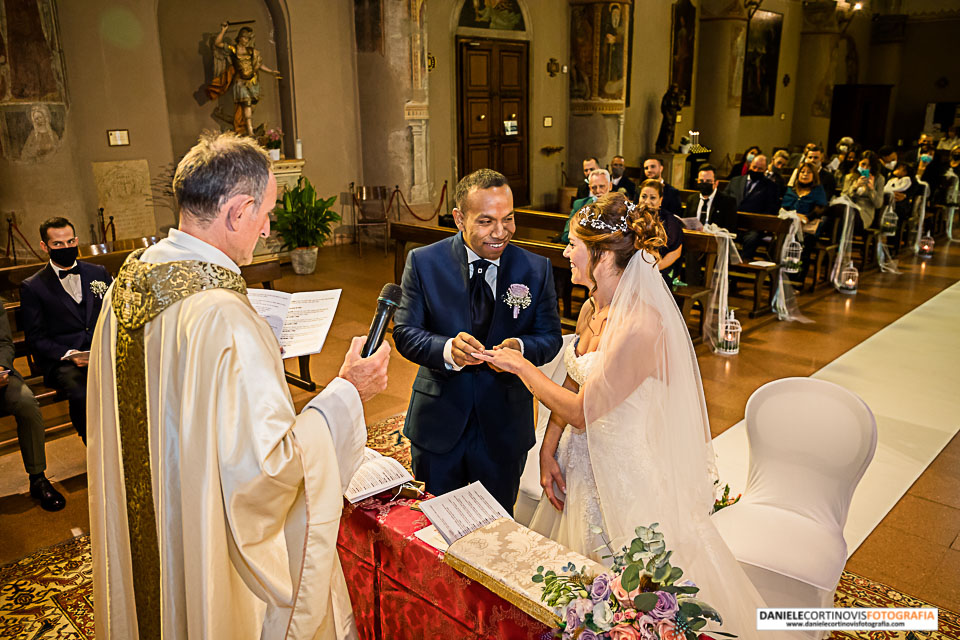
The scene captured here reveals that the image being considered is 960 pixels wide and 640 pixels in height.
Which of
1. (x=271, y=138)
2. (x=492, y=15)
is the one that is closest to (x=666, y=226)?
(x=271, y=138)

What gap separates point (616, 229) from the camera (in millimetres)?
2666

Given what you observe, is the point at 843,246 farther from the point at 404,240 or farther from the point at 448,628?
the point at 448,628

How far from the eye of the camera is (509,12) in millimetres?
13328

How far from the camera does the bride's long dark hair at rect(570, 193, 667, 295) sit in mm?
2654

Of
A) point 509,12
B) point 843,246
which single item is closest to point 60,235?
point 843,246

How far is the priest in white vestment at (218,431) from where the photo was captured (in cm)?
171

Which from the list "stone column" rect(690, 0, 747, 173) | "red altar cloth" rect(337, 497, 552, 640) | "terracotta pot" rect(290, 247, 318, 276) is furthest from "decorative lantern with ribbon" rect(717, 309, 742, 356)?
"stone column" rect(690, 0, 747, 173)

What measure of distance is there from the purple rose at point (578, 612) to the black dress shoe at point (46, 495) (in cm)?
351

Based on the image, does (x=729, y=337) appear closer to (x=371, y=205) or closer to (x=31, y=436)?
(x=31, y=436)

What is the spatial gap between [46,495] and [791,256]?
7.45 metres

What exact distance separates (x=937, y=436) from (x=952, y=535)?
1447 mm

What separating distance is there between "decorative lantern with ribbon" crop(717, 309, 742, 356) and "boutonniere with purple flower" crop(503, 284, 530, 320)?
4478 millimetres

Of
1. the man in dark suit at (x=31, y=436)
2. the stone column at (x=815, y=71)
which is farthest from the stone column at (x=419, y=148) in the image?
the stone column at (x=815, y=71)

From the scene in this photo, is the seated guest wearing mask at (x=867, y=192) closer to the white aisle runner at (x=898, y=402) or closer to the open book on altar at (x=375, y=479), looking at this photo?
the white aisle runner at (x=898, y=402)
